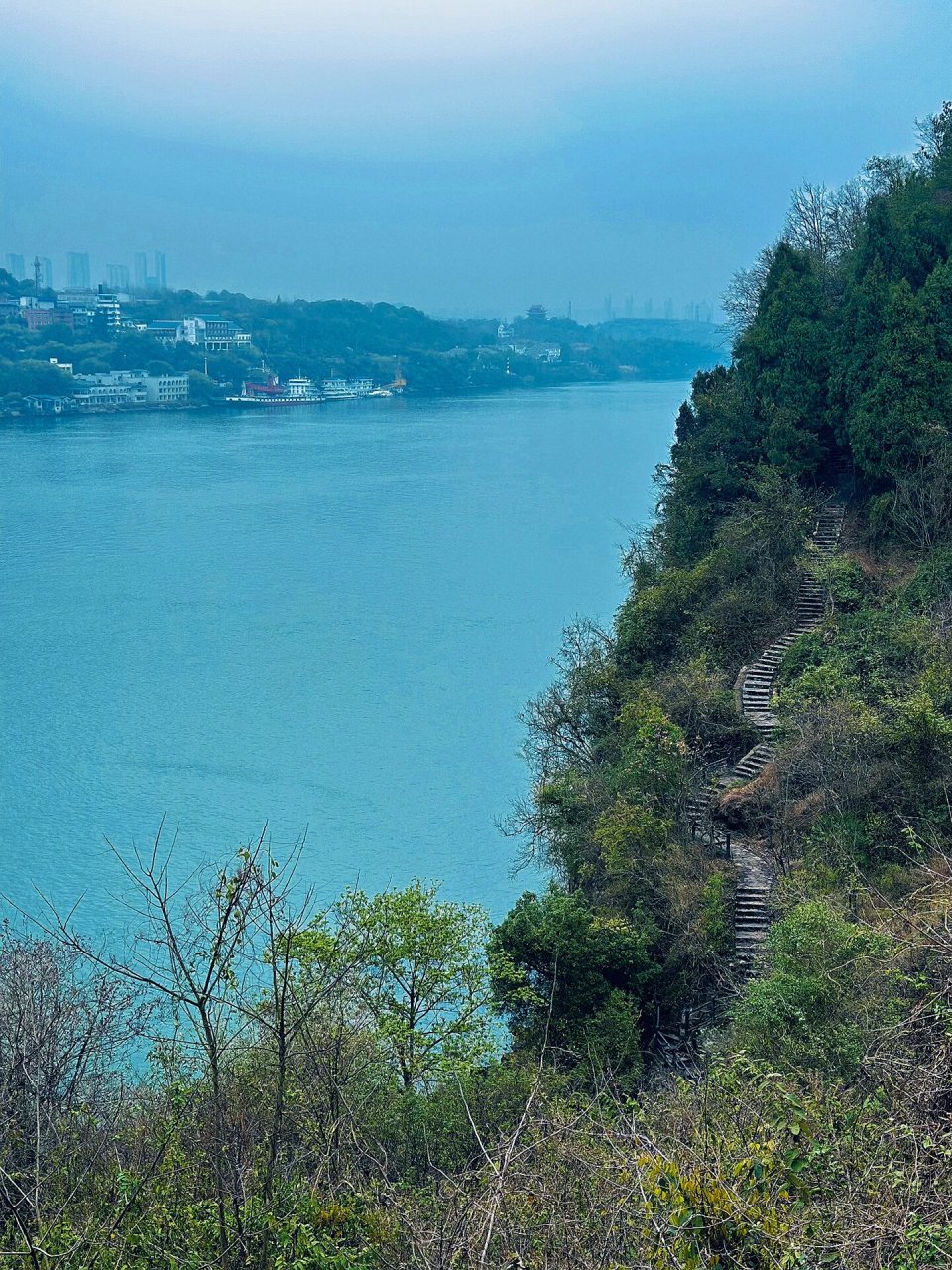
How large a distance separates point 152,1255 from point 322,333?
62579mm

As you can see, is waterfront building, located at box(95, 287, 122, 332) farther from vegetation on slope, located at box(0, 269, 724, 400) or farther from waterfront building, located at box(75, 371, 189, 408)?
waterfront building, located at box(75, 371, 189, 408)

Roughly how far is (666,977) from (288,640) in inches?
571

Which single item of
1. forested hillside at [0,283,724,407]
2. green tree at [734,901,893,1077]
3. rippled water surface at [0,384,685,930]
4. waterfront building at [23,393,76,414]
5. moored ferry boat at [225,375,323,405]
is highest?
forested hillside at [0,283,724,407]

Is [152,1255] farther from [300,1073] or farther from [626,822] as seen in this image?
[626,822]

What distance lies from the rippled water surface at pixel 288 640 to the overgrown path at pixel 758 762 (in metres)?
3.82

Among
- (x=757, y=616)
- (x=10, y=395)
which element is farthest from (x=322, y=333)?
(x=757, y=616)

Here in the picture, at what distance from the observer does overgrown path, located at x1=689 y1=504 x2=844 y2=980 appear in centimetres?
763

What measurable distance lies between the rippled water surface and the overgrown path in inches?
150

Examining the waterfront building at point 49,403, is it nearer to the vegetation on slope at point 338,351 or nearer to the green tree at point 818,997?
the vegetation on slope at point 338,351

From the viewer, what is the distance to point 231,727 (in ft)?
56.0

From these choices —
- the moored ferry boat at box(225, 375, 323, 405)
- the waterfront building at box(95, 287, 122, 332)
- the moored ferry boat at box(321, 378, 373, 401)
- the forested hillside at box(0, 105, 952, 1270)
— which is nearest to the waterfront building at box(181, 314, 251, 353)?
the moored ferry boat at box(225, 375, 323, 405)

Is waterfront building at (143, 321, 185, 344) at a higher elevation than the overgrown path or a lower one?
higher

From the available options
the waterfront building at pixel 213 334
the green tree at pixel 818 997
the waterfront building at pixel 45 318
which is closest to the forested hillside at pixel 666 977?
the green tree at pixel 818 997

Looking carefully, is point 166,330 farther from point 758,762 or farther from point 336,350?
point 758,762
